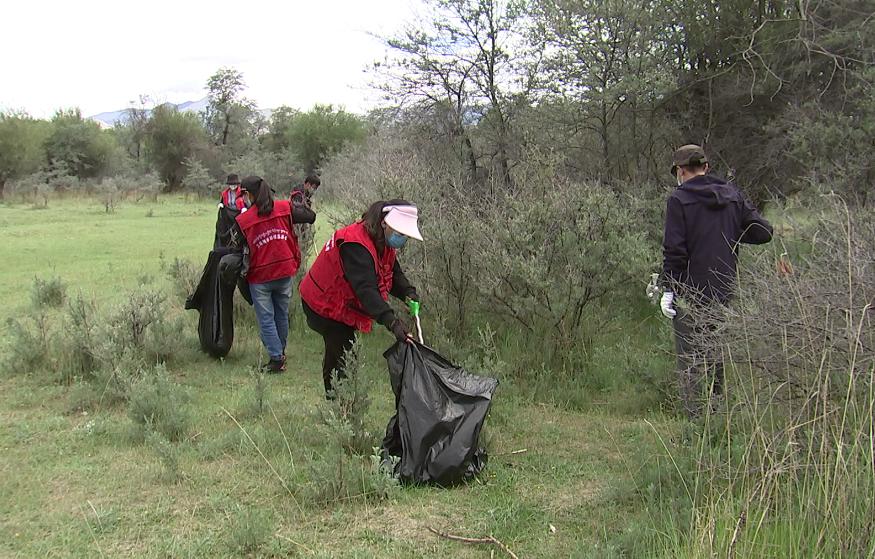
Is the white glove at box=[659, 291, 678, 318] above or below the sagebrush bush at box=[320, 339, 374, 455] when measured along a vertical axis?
above

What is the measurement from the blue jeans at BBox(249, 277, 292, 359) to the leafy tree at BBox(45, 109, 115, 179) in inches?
1344

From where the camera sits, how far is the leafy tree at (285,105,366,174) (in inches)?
1655

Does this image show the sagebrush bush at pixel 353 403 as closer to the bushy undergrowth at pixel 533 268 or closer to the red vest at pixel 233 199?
the bushy undergrowth at pixel 533 268

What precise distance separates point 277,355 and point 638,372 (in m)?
3.05

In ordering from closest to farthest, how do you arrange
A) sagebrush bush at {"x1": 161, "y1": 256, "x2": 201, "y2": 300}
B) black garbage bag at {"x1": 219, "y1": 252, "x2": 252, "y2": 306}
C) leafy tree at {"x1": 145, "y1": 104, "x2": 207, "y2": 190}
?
black garbage bag at {"x1": 219, "y1": 252, "x2": 252, "y2": 306} → sagebrush bush at {"x1": 161, "y1": 256, "x2": 201, "y2": 300} → leafy tree at {"x1": 145, "y1": 104, "x2": 207, "y2": 190}

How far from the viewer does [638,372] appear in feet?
16.4

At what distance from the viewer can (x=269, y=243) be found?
18.2 feet

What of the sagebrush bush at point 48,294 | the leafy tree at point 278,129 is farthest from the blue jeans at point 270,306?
the leafy tree at point 278,129

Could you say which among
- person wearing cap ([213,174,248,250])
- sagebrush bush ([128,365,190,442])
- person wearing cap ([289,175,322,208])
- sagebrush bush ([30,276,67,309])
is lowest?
sagebrush bush ([128,365,190,442])

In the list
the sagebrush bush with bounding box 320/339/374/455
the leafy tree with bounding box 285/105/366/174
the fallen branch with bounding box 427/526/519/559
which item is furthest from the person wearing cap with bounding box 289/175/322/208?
the leafy tree with bounding box 285/105/366/174

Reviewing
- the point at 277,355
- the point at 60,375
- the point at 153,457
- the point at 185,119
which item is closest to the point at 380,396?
the point at 277,355

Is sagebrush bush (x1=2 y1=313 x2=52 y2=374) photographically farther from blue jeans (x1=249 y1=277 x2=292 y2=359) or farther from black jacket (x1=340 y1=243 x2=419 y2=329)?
black jacket (x1=340 y1=243 x2=419 y2=329)

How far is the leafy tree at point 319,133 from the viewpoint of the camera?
42031 millimetres

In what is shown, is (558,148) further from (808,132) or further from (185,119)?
(185,119)
